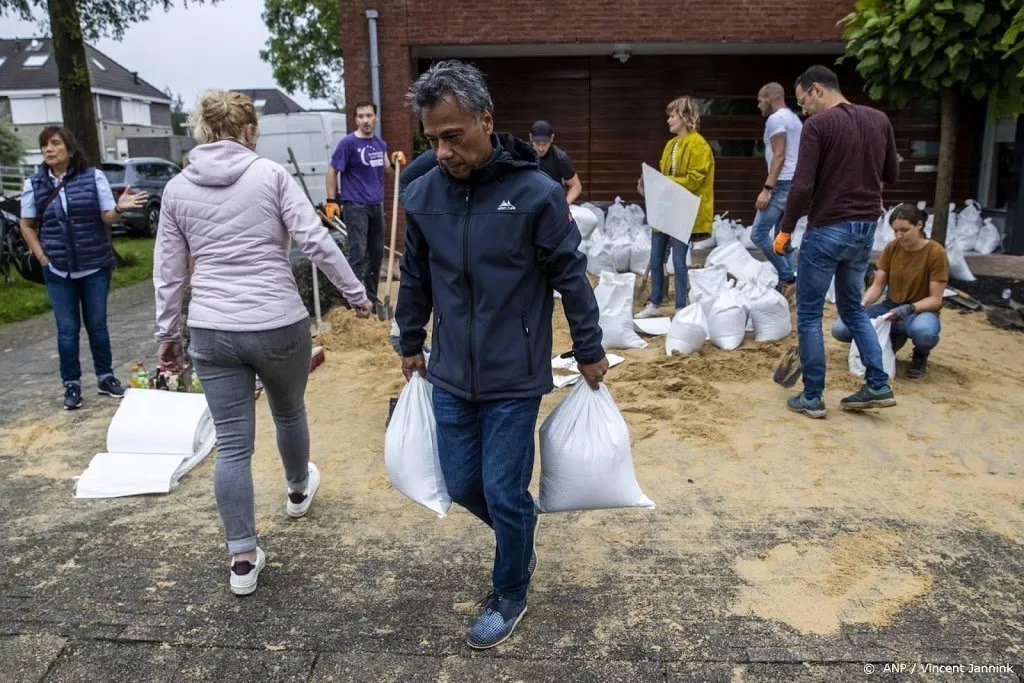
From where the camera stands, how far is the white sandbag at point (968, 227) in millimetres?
10852

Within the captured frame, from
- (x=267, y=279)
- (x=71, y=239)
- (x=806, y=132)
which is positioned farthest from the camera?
(x=71, y=239)

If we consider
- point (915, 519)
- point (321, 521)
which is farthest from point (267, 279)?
point (915, 519)

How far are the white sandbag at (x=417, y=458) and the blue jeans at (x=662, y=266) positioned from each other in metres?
4.49

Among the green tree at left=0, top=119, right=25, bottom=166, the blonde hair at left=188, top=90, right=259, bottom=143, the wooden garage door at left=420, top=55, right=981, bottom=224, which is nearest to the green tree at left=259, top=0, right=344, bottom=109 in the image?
the green tree at left=0, top=119, right=25, bottom=166

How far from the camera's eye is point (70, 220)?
5055mm

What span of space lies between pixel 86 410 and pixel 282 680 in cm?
346

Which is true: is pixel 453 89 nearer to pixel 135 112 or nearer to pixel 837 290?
pixel 837 290

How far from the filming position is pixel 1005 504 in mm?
3596

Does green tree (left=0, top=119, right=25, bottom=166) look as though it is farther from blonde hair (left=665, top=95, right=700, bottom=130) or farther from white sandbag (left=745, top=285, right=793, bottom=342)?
white sandbag (left=745, top=285, right=793, bottom=342)

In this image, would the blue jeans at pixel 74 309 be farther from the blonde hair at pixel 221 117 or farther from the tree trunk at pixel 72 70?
the tree trunk at pixel 72 70

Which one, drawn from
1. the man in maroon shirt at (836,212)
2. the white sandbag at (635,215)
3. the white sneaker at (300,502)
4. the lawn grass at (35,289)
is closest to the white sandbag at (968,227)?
the white sandbag at (635,215)

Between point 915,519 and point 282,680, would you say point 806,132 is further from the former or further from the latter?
point 282,680

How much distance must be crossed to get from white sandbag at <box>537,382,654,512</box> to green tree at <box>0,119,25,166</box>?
3446 centimetres

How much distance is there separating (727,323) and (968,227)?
6600mm
